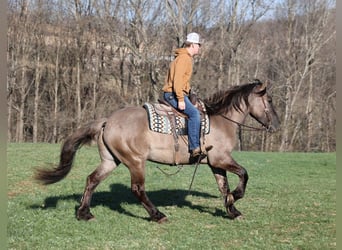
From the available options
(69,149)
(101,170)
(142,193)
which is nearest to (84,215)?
(101,170)

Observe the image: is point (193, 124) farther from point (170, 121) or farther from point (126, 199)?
point (126, 199)

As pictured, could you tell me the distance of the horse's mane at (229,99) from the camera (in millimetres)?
7738

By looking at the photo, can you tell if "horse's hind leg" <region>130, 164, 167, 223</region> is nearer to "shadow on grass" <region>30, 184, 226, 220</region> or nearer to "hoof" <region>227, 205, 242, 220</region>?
"shadow on grass" <region>30, 184, 226, 220</region>

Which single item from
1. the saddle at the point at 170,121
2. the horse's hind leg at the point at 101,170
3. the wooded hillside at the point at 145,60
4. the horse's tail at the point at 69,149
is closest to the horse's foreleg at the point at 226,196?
the saddle at the point at 170,121

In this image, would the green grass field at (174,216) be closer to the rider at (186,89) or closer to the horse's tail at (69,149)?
the horse's tail at (69,149)

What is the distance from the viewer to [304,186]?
1197 cm

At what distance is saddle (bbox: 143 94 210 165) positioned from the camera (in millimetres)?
7168

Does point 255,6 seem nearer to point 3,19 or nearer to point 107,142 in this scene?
point 107,142

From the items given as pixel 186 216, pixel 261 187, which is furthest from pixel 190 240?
pixel 261 187

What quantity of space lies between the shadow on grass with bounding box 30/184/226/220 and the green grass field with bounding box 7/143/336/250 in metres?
0.02

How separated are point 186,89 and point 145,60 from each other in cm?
2598

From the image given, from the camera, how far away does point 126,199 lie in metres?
9.27

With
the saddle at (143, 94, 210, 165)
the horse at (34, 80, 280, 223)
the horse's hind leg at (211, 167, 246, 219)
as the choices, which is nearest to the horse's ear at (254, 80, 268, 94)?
the horse at (34, 80, 280, 223)

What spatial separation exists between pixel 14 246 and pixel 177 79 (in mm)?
3419
